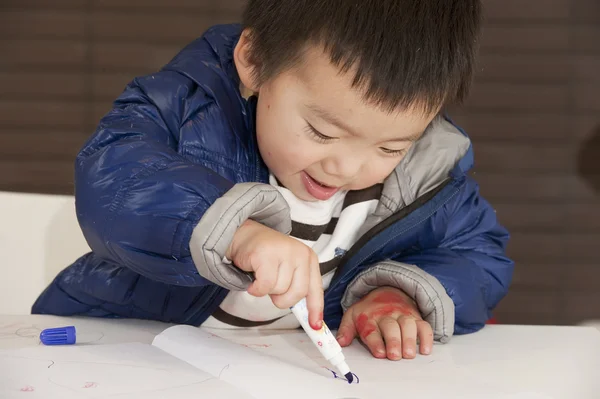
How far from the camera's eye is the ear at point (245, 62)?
1049mm

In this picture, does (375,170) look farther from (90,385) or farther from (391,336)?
(90,385)

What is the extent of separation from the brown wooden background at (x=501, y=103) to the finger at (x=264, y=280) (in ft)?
5.45

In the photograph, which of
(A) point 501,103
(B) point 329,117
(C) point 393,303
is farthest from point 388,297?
(A) point 501,103

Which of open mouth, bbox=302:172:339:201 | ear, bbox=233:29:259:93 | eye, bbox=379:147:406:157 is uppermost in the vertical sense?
ear, bbox=233:29:259:93

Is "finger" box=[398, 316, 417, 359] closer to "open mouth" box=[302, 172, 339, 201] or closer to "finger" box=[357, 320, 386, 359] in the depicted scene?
"finger" box=[357, 320, 386, 359]

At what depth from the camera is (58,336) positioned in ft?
2.82

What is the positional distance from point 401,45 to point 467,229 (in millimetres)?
357

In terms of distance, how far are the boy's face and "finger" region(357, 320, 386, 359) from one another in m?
0.17

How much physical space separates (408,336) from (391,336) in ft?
0.06

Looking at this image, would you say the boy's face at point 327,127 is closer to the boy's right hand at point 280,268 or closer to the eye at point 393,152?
the eye at point 393,152

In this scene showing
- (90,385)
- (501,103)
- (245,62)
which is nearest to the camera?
(90,385)

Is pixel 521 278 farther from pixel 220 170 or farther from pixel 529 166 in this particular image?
pixel 220 170

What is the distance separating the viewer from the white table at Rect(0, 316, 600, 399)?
0.82 meters

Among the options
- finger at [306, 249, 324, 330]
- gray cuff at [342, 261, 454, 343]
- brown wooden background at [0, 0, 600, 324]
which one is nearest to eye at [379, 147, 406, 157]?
gray cuff at [342, 261, 454, 343]
